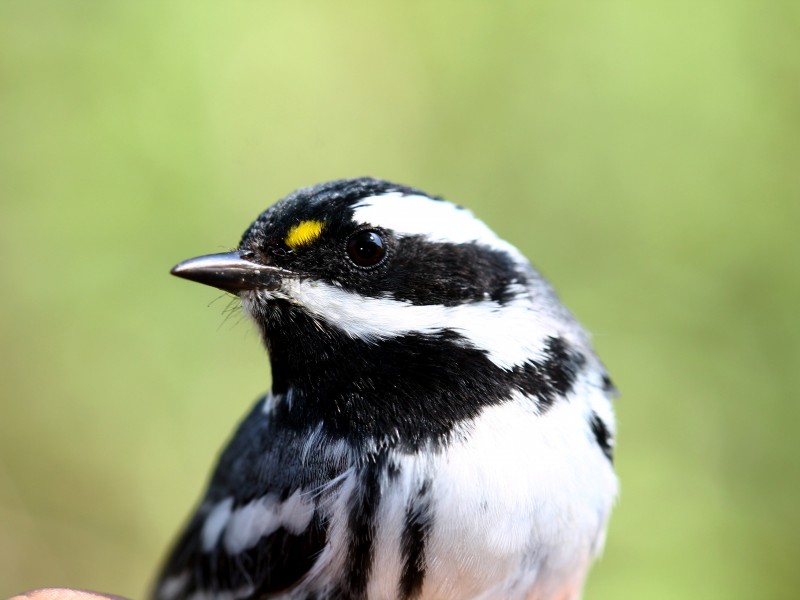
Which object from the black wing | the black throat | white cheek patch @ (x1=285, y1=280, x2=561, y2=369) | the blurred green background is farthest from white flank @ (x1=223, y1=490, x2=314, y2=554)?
the blurred green background

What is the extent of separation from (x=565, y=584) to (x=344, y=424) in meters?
0.66

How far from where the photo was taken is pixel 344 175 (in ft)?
15.3

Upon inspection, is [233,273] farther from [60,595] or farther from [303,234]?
[60,595]

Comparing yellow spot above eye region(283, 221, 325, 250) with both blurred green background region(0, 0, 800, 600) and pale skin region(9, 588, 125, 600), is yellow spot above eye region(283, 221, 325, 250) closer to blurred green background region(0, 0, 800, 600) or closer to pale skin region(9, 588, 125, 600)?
pale skin region(9, 588, 125, 600)

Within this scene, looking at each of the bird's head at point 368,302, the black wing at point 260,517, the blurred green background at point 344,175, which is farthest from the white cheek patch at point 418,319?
the blurred green background at point 344,175

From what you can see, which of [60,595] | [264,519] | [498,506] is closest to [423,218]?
[498,506]

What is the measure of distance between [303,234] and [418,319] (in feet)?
0.96

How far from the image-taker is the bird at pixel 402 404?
1.92 m

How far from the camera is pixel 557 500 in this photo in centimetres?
201

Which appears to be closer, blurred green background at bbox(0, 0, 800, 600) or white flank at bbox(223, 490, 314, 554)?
white flank at bbox(223, 490, 314, 554)

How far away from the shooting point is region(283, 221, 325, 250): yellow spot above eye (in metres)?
1.91

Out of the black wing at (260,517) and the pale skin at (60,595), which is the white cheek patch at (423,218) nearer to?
the black wing at (260,517)

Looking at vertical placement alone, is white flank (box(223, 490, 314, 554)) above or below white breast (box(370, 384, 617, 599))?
below

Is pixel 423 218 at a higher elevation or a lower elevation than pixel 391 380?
higher
